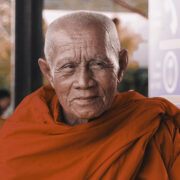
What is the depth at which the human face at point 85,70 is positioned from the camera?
1.14 m

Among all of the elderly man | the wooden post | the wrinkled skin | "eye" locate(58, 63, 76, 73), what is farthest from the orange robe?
the wooden post

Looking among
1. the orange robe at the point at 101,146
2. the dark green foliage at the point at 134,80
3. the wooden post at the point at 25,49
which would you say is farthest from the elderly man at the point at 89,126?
the dark green foliage at the point at 134,80

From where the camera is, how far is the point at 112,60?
120 cm

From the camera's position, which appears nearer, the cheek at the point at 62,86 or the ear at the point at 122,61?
the cheek at the point at 62,86

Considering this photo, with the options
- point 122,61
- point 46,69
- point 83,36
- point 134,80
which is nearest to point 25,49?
point 134,80

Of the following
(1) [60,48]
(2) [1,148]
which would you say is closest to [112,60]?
(1) [60,48]

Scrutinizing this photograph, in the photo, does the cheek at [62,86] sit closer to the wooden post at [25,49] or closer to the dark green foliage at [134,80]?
the wooden post at [25,49]

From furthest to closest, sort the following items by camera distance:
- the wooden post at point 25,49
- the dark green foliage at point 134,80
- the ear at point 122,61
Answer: the dark green foliage at point 134,80 → the wooden post at point 25,49 → the ear at point 122,61

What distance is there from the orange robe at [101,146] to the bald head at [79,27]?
0.95ft

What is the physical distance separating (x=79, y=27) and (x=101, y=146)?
462 millimetres

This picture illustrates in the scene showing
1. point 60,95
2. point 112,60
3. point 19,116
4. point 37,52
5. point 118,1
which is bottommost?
point 19,116

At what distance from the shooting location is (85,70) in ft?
3.75

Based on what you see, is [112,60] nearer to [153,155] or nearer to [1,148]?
[153,155]

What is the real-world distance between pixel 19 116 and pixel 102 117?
15.0 inches
